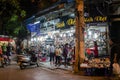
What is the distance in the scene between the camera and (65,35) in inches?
966

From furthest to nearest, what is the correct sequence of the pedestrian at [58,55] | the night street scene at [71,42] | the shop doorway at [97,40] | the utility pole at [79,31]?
the pedestrian at [58,55] → the shop doorway at [97,40] → the utility pole at [79,31] → the night street scene at [71,42]

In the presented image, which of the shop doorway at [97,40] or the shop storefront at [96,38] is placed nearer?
the shop storefront at [96,38]

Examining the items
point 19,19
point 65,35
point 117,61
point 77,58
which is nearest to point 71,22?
point 65,35

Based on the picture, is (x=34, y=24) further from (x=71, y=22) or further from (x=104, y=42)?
(x=104, y=42)

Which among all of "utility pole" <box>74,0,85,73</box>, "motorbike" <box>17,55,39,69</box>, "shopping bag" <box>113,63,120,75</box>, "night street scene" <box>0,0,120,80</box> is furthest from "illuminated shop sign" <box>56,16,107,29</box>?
"shopping bag" <box>113,63,120,75</box>

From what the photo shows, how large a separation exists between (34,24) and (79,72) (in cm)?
1522

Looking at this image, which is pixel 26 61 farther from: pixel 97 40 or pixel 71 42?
pixel 97 40

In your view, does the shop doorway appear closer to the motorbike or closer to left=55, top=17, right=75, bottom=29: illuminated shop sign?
left=55, top=17, right=75, bottom=29: illuminated shop sign

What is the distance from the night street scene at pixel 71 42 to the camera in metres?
16.8

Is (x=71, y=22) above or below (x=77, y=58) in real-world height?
above

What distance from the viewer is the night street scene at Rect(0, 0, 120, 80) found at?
16.8m

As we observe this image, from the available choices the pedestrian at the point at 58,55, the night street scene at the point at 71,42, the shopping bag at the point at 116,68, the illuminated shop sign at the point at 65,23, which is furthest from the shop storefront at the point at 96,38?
the shopping bag at the point at 116,68

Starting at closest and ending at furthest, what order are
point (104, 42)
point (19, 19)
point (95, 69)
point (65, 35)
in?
1. point (95, 69)
2. point (104, 42)
3. point (65, 35)
4. point (19, 19)

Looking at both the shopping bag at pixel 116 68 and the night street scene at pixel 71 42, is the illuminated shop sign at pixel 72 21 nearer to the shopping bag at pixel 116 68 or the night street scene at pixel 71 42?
the night street scene at pixel 71 42
